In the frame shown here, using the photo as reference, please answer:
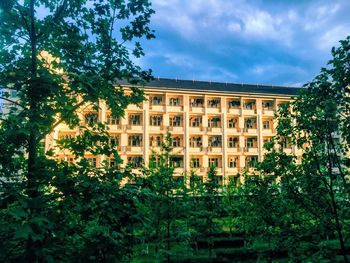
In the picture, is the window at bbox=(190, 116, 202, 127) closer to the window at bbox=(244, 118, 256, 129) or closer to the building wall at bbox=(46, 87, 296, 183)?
the building wall at bbox=(46, 87, 296, 183)

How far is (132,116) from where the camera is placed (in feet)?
144

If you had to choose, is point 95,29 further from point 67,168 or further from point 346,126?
point 346,126

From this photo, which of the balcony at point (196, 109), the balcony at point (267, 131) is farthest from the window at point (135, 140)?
the balcony at point (267, 131)

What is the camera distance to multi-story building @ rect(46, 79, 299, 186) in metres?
43.5

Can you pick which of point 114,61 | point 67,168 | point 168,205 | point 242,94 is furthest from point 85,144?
point 242,94

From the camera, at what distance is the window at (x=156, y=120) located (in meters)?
44.7

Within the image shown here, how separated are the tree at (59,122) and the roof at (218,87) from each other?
38.1 metres

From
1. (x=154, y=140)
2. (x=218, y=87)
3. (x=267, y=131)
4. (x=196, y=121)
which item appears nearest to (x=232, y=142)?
(x=267, y=131)

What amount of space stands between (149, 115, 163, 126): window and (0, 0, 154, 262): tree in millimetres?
37838

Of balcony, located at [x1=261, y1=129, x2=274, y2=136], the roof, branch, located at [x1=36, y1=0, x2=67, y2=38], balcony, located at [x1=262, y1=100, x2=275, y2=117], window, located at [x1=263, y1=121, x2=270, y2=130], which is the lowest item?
branch, located at [x1=36, y1=0, x2=67, y2=38]

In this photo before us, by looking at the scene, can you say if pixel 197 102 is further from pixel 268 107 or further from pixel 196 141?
pixel 268 107

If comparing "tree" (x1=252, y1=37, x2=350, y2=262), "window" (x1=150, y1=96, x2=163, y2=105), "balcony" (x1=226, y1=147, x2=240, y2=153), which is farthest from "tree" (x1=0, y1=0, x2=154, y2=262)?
"balcony" (x1=226, y1=147, x2=240, y2=153)

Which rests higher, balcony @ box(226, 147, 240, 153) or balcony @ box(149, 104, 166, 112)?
balcony @ box(149, 104, 166, 112)

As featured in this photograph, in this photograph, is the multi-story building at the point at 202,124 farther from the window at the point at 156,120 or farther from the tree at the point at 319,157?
the tree at the point at 319,157
